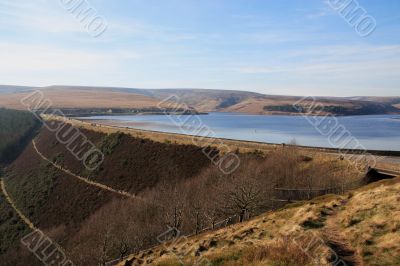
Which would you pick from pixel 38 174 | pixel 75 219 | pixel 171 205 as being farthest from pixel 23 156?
pixel 171 205

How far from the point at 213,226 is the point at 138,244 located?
7.46 m

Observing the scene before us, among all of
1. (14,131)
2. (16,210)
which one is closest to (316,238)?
(16,210)

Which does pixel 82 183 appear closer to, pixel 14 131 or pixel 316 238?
pixel 316 238

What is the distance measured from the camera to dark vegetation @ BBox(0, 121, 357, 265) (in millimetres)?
35875

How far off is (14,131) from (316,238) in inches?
5326

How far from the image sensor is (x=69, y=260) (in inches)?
1548

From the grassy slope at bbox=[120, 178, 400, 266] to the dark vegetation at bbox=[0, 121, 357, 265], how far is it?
967 cm

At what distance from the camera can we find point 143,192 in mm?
56250

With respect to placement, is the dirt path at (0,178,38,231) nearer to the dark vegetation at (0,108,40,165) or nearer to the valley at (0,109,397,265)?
the valley at (0,109,397,265)

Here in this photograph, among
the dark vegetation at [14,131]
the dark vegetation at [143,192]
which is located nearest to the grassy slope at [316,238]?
the dark vegetation at [143,192]

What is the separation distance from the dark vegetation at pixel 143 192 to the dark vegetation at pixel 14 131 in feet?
94.4

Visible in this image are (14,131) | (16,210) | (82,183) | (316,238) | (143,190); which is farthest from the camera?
(14,131)

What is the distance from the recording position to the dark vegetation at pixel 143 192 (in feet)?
118

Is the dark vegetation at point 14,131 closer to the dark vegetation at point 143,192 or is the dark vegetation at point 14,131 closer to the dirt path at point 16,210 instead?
the dark vegetation at point 143,192
